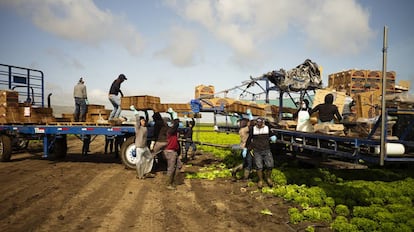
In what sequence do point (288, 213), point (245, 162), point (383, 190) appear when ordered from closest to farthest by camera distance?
point (288, 213), point (383, 190), point (245, 162)

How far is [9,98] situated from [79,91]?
113 inches

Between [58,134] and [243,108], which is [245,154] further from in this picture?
[58,134]

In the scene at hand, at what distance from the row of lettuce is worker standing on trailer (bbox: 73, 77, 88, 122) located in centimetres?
540

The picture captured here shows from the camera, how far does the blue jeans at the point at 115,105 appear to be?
1074cm

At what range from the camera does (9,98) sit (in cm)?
1098

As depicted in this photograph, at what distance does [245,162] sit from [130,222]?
502 cm

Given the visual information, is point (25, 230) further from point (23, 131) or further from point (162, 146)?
point (23, 131)

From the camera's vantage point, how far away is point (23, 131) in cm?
1122

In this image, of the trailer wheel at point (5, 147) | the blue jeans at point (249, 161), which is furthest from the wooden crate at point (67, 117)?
the blue jeans at point (249, 161)

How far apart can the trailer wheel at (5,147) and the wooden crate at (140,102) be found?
5471mm

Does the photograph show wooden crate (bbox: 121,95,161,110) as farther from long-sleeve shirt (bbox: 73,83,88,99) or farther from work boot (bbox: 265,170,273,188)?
work boot (bbox: 265,170,273,188)

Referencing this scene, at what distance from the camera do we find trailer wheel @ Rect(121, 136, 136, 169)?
10.0m

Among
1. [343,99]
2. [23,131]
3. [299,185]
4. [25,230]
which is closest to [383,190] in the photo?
[299,185]

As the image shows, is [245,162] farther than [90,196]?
Yes
